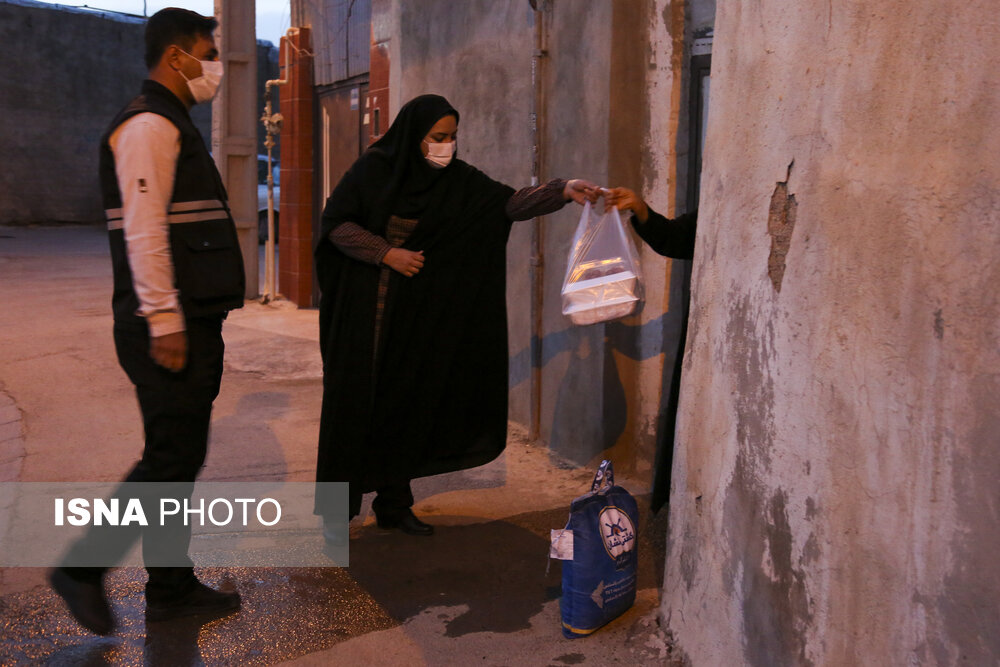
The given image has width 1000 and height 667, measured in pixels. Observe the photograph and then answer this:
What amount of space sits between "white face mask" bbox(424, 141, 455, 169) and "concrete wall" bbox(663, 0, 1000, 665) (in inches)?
46.2

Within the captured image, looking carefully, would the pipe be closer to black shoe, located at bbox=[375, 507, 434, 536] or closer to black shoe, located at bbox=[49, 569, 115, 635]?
black shoe, located at bbox=[375, 507, 434, 536]

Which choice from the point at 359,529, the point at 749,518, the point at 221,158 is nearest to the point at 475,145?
the point at 359,529

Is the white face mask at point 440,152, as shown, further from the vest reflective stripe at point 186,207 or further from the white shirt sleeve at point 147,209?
the white shirt sleeve at point 147,209

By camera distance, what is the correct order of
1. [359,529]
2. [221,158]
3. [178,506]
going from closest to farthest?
[178,506]
[359,529]
[221,158]

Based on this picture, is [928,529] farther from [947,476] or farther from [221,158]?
[221,158]

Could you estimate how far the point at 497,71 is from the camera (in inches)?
198

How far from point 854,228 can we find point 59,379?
5419mm

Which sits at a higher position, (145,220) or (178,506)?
(145,220)

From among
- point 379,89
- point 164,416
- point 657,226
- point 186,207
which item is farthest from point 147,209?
point 379,89

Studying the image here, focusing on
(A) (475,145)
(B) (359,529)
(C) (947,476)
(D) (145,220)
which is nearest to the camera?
(C) (947,476)

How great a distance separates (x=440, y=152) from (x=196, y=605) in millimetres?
1753

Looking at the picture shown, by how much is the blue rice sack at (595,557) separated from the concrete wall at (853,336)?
36 centimetres

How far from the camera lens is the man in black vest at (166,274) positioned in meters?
2.63

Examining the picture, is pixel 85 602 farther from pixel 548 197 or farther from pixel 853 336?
pixel 853 336
